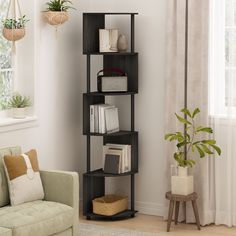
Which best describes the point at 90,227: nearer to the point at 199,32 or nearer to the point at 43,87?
the point at 43,87

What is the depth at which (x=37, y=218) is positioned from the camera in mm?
4539

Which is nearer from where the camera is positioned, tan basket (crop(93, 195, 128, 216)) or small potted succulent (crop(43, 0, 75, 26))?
small potted succulent (crop(43, 0, 75, 26))

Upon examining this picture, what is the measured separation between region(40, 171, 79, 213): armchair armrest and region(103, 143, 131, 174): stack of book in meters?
0.96

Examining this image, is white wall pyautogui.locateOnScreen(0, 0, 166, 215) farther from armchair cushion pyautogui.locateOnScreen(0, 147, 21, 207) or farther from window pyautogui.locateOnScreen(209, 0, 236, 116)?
armchair cushion pyautogui.locateOnScreen(0, 147, 21, 207)

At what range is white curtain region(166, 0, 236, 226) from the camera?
561cm

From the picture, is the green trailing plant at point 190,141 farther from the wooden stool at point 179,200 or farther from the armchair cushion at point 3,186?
the armchair cushion at point 3,186

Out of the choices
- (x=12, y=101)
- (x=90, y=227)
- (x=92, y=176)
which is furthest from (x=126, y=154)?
(x=12, y=101)

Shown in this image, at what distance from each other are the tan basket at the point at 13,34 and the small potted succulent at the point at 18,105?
20.4 inches

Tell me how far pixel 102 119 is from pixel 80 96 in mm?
530

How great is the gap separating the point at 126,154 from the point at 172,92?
0.70m

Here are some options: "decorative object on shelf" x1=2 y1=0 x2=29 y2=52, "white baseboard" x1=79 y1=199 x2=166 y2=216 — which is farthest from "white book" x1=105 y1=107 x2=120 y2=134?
"decorative object on shelf" x1=2 y1=0 x2=29 y2=52

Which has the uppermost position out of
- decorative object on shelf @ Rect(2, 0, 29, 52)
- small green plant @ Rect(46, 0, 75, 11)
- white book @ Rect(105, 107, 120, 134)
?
small green plant @ Rect(46, 0, 75, 11)

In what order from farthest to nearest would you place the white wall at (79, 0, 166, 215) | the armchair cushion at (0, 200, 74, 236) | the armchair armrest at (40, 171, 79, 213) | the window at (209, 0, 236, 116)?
the white wall at (79, 0, 166, 215) → the window at (209, 0, 236, 116) → the armchair armrest at (40, 171, 79, 213) → the armchair cushion at (0, 200, 74, 236)

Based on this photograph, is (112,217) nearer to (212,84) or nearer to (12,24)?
(212,84)
